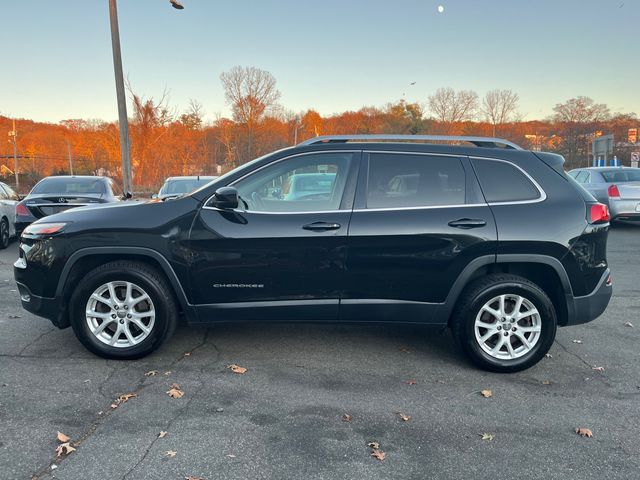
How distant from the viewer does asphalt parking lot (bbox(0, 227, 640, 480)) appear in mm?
2760

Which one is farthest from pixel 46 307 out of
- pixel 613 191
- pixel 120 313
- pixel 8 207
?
pixel 613 191

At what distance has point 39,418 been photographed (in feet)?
10.5

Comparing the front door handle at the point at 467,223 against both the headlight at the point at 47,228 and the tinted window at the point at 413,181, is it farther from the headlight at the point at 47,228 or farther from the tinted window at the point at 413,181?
the headlight at the point at 47,228

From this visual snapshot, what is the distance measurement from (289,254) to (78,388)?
1.83m

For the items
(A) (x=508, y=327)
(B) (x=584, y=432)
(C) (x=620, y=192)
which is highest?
(C) (x=620, y=192)

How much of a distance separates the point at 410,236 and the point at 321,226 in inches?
28.0

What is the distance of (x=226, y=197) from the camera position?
3920 millimetres

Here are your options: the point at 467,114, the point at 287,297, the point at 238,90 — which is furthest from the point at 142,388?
the point at 467,114

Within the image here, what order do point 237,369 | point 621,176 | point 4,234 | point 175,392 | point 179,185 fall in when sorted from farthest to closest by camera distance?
point 179,185, point 621,176, point 4,234, point 237,369, point 175,392

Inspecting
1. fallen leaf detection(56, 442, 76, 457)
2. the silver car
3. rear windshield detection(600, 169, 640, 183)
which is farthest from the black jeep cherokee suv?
rear windshield detection(600, 169, 640, 183)

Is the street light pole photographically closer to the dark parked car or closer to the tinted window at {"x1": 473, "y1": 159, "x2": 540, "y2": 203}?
the dark parked car

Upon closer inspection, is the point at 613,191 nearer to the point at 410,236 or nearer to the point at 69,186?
the point at 410,236

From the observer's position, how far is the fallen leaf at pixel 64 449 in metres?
2.82

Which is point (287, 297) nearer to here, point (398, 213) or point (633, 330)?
point (398, 213)
